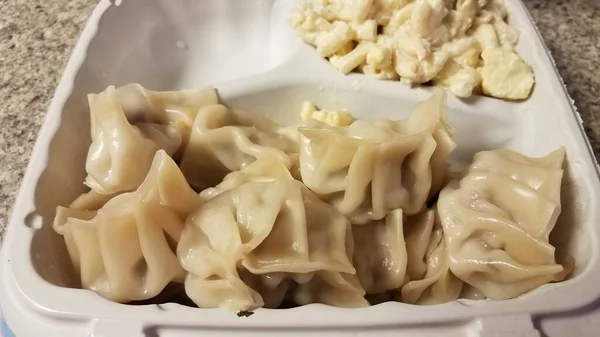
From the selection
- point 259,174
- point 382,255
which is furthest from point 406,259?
point 259,174

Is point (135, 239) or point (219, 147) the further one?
point (219, 147)

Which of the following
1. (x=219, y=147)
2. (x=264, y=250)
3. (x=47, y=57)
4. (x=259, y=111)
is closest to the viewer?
(x=264, y=250)

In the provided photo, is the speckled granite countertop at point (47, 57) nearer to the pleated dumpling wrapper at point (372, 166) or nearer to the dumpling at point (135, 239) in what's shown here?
the dumpling at point (135, 239)

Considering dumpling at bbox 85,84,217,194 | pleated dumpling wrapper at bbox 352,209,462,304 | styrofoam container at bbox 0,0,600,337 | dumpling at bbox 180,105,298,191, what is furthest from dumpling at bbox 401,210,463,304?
dumpling at bbox 85,84,217,194

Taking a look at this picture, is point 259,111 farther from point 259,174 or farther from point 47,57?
point 47,57

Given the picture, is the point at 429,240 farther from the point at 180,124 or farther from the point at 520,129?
the point at 180,124

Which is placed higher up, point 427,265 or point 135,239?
point 135,239

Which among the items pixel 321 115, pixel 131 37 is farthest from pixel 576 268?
pixel 131 37

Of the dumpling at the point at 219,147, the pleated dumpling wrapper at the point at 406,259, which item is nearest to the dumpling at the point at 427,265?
the pleated dumpling wrapper at the point at 406,259
